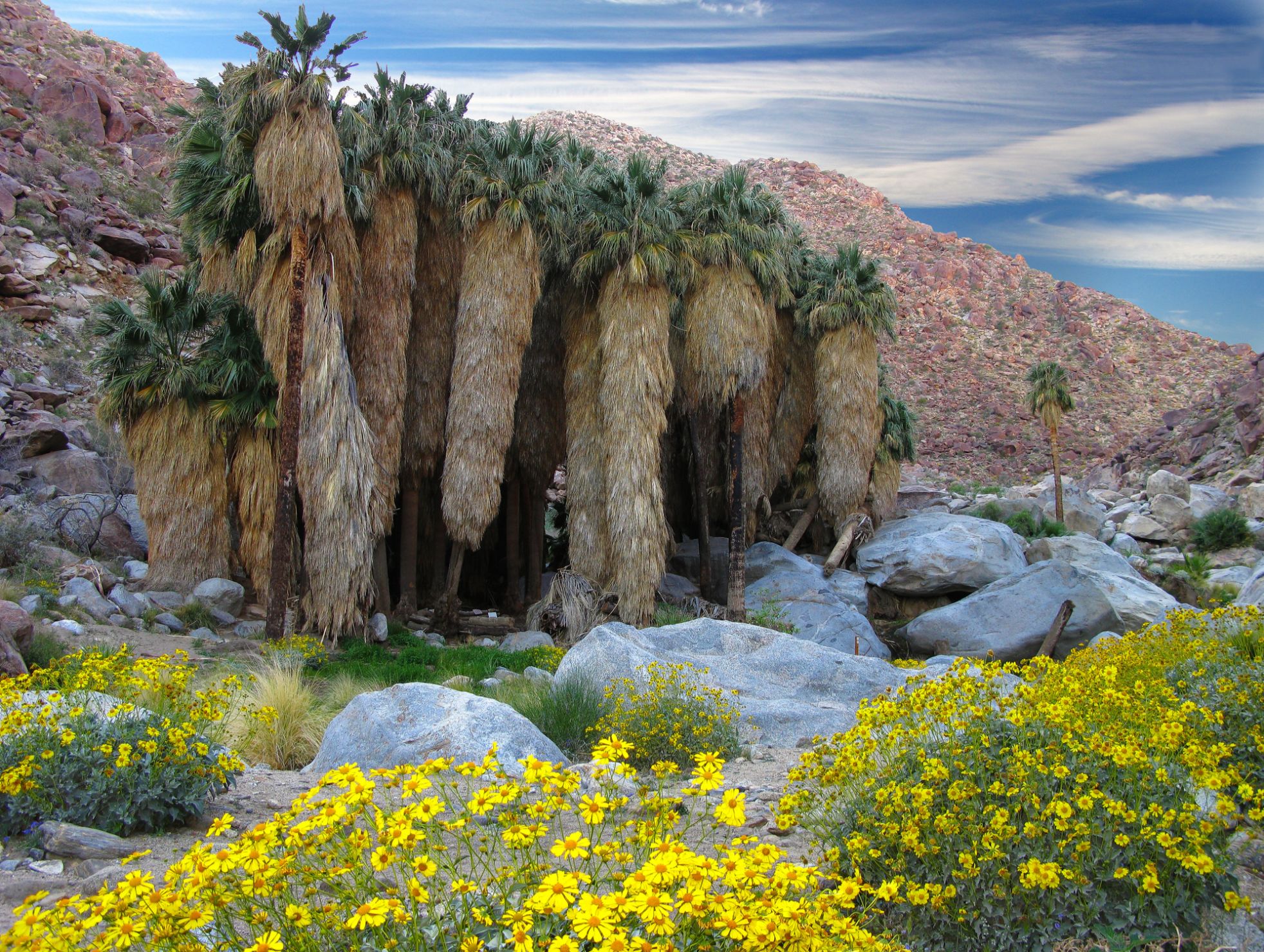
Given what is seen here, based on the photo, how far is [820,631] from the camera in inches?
827

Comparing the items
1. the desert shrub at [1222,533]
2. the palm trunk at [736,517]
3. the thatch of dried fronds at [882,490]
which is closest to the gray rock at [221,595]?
the palm trunk at [736,517]

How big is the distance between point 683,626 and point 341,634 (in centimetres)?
791

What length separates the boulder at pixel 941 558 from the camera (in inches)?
961

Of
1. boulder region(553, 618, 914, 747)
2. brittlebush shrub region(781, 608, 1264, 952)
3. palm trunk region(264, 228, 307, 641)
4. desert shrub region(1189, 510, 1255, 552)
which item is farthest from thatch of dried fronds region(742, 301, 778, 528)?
desert shrub region(1189, 510, 1255, 552)

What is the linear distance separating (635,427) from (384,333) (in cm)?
527

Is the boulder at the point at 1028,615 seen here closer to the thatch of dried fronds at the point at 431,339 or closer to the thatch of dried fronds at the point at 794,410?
the thatch of dried fronds at the point at 794,410

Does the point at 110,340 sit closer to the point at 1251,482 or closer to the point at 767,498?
the point at 767,498

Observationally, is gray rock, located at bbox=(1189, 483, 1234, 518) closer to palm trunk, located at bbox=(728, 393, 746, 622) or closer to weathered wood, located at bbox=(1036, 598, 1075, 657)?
weathered wood, located at bbox=(1036, 598, 1075, 657)

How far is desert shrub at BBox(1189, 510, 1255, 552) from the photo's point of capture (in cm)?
3572

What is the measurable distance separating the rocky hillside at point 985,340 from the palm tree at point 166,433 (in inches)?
1843

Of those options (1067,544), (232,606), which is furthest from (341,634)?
(1067,544)

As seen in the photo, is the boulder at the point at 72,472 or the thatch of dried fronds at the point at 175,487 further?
the boulder at the point at 72,472

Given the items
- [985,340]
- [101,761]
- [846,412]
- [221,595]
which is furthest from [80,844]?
[985,340]

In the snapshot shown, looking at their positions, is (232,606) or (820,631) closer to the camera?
(232,606)
